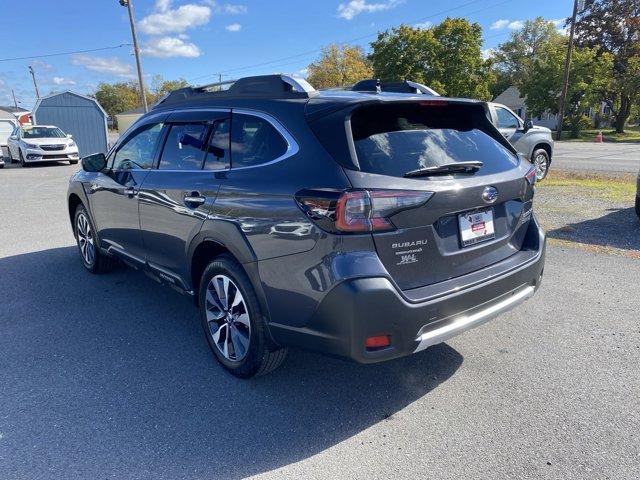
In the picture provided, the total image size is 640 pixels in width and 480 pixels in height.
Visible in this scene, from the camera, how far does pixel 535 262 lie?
3230mm

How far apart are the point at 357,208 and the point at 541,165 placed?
449 inches

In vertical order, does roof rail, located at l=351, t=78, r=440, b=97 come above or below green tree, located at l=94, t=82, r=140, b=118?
below

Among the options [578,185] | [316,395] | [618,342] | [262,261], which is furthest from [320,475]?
[578,185]

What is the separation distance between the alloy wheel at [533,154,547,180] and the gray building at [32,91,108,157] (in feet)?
68.8

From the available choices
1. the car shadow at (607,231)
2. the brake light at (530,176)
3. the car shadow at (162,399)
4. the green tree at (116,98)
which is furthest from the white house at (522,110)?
the green tree at (116,98)

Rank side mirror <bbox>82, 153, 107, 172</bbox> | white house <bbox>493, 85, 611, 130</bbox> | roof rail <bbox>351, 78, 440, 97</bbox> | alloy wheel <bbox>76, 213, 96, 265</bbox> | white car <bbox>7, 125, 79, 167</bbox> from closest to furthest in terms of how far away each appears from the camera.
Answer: roof rail <bbox>351, 78, 440, 97</bbox>
side mirror <bbox>82, 153, 107, 172</bbox>
alloy wheel <bbox>76, 213, 96, 265</bbox>
white car <bbox>7, 125, 79, 167</bbox>
white house <bbox>493, 85, 611, 130</bbox>

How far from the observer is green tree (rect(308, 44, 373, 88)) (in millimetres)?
60062

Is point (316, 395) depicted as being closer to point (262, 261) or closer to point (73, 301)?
point (262, 261)

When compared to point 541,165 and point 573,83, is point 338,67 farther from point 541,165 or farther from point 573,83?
point 541,165

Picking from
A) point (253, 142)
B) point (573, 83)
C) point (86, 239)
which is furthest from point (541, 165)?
point (573, 83)

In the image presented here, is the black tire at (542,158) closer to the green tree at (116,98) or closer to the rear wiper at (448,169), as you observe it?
the rear wiper at (448,169)

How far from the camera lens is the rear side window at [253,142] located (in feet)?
9.53

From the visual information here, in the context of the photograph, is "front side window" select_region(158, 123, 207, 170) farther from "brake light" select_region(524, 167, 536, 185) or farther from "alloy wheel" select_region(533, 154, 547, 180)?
"alloy wheel" select_region(533, 154, 547, 180)

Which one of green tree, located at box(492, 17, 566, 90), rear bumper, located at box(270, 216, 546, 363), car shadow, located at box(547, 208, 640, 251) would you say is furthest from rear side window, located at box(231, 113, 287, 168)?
green tree, located at box(492, 17, 566, 90)
